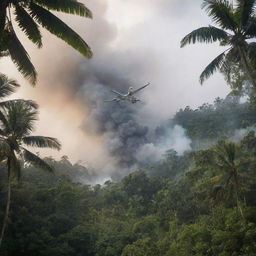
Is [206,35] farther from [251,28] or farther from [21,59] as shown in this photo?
[21,59]

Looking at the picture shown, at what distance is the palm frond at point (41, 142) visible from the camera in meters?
21.1

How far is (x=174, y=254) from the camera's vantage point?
2853cm

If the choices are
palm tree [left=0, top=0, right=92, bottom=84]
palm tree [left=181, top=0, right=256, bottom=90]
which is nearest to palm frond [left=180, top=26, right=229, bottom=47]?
palm tree [left=181, top=0, right=256, bottom=90]

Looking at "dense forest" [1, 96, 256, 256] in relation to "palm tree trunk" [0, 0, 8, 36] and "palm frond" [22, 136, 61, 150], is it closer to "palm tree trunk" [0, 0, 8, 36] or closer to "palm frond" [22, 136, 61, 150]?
"palm frond" [22, 136, 61, 150]

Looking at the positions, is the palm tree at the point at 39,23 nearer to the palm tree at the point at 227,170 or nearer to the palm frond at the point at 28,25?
the palm frond at the point at 28,25

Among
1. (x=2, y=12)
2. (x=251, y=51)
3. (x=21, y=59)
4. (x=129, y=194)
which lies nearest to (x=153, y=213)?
(x=129, y=194)

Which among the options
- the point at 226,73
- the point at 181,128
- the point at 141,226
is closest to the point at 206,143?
the point at 181,128

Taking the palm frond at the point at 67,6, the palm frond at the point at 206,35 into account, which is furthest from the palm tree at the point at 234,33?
the palm frond at the point at 67,6

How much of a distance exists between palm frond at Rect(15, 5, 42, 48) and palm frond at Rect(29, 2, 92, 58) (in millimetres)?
187

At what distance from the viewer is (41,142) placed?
69.8 ft

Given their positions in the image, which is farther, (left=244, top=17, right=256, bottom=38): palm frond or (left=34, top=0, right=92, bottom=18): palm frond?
(left=244, top=17, right=256, bottom=38): palm frond

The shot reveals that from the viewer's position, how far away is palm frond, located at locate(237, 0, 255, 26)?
16875 millimetres

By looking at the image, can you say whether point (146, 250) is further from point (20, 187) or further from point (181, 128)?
point (181, 128)

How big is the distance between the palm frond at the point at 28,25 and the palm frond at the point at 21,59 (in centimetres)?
39
